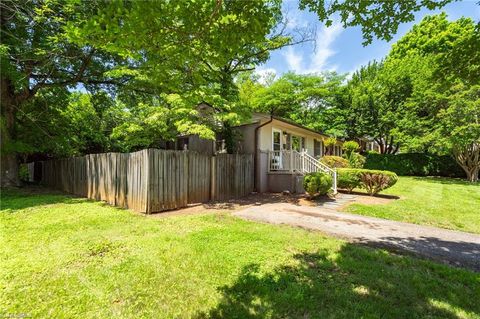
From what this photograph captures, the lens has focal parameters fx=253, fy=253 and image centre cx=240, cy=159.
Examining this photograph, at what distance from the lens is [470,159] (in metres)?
18.7

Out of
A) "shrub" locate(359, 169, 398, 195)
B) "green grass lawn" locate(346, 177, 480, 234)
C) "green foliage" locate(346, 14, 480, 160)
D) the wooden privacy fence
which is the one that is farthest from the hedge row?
the wooden privacy fence

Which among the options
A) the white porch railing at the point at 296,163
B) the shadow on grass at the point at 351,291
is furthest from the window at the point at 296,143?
the shadow on grass at the point at 351,291

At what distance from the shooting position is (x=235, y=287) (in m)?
3.48

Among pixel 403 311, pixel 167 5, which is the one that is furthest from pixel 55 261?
pixel 403 311

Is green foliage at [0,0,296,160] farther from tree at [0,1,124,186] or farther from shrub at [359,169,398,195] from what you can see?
shrub at [359,169,398,195]

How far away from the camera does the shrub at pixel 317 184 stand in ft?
33.9

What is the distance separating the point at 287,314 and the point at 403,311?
1.37 meters

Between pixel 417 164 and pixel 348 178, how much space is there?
15.6m

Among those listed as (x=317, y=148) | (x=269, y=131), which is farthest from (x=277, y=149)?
(x=317, y=148)

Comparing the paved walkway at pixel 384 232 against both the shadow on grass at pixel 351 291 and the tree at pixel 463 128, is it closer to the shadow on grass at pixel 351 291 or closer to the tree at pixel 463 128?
the shadow on grass at pixel 351 291

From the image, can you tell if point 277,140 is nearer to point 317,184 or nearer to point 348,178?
point 348,178

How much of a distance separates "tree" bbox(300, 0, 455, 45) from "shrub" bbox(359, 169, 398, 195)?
7867mm

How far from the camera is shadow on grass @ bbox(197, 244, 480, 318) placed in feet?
9.66

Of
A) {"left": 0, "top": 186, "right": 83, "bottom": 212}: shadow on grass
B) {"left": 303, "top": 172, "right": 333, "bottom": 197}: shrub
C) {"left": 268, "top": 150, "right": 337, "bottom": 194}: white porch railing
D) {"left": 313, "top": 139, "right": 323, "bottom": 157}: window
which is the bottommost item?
{"left": 0, "top": 186, "right": 83, "bottom": 212}: shadow on grass
